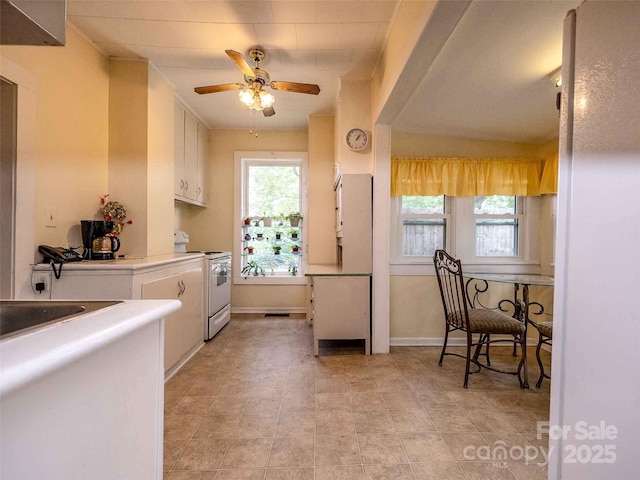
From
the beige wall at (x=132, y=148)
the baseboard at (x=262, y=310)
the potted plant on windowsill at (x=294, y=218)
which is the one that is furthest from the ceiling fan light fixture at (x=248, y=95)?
the baseboard at (x=262, y=310)

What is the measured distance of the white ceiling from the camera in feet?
5.74

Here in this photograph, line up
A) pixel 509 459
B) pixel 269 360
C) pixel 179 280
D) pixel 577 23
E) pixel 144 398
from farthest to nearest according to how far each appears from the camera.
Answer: pixel 269 360
pixel 179 280
pixel 509 459
pixel 144 398
pixel 577 23

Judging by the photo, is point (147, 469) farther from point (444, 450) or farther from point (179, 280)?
point (179, 280)

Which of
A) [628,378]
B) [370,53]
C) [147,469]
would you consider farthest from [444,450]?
[370,53]

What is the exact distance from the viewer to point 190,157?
362 cm

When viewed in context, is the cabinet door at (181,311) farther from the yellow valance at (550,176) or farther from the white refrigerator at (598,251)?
the yellow valance at (550,176)

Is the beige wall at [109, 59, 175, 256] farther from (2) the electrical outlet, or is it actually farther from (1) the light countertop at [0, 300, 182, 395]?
(1) the light countertop at [0, 300, 182, 395]

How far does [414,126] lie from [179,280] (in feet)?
8.75

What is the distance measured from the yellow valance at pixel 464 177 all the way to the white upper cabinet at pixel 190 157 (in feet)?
7.76

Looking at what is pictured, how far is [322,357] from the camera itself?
8.99 feet

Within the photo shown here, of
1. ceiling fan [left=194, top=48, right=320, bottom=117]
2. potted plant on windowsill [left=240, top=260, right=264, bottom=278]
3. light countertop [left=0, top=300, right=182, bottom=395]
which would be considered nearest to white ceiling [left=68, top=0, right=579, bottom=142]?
ceiling fan [left=194, top=48, right=320, bottom=117]

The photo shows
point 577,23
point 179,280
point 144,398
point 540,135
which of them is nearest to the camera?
point 577,23

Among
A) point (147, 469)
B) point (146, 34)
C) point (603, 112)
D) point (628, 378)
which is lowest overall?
point (147, 469)

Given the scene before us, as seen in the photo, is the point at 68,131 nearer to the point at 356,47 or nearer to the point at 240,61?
the point at 240,61
